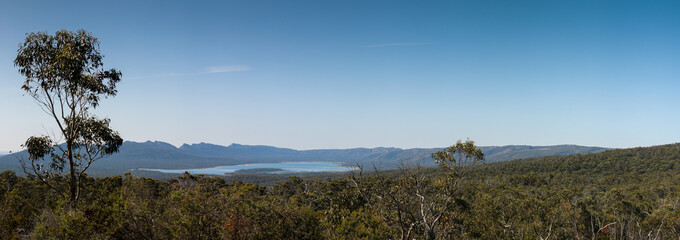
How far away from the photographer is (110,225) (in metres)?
11.2

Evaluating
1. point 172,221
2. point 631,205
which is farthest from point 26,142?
point 631,205

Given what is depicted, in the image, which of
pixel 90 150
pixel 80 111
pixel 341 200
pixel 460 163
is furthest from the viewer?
pixel 90 150

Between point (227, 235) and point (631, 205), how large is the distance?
48.9 m

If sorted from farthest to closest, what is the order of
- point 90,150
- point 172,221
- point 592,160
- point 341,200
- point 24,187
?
point 592,160 < point 24,187 < point 90,150 < point 172,221 < point 341,200

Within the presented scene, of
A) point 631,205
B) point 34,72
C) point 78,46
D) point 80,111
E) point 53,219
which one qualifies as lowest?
point 631,205

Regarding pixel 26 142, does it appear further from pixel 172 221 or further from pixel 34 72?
pixel 172 221

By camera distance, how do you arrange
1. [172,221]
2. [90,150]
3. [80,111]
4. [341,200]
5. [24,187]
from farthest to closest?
[24,187]
[90,150]
[80,111]
[172,221]
[341,200]

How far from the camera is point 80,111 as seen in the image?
1476cm

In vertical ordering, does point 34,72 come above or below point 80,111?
above

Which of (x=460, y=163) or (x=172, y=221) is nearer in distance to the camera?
(x=172, y=221)

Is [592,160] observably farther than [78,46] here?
Yes

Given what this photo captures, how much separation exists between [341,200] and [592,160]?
13850 centimetres

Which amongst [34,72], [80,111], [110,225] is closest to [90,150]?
[80,111]

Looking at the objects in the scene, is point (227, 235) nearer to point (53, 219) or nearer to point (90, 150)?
point (53, 219)
